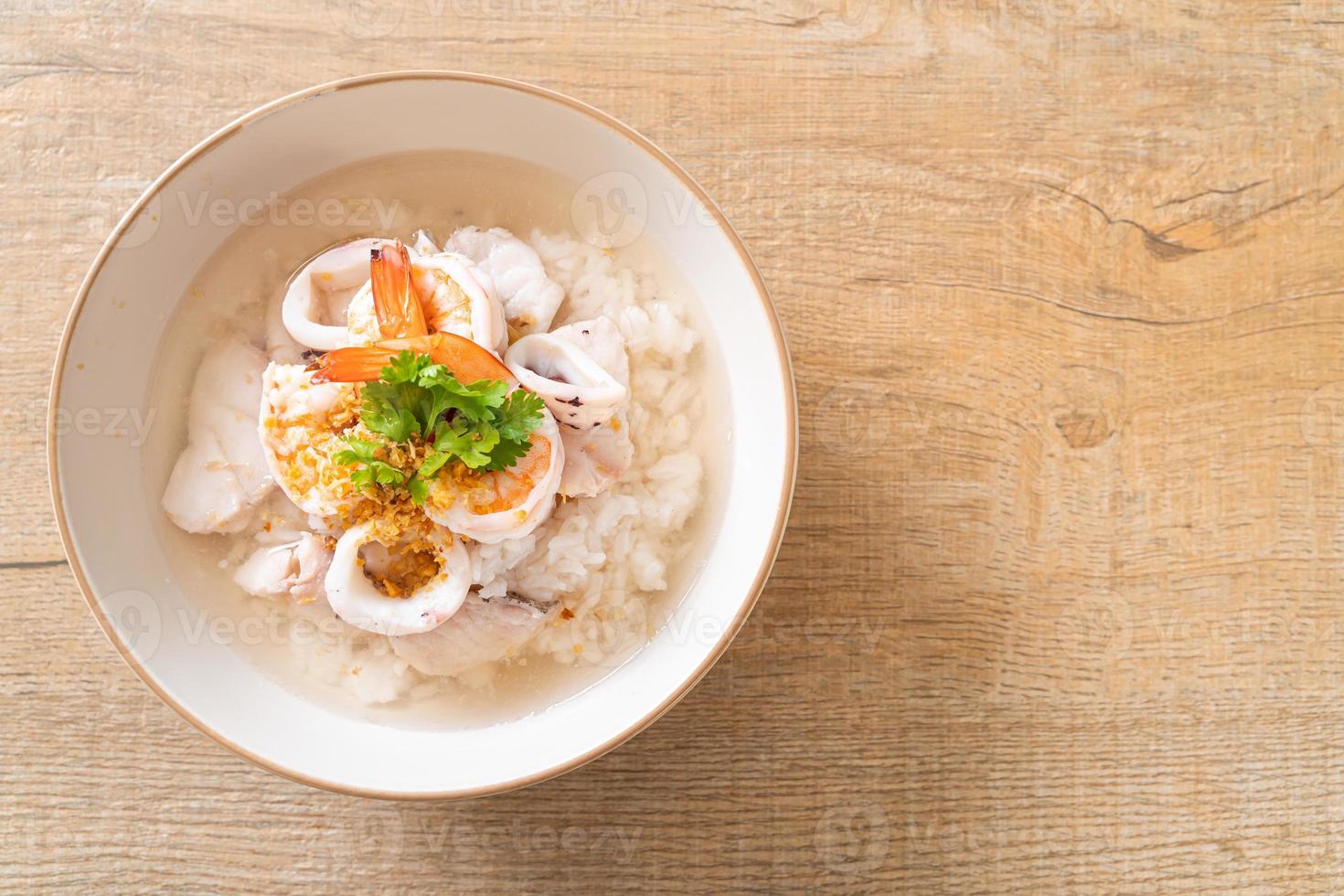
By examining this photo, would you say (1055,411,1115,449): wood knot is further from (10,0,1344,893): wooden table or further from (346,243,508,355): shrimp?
(346,243,508,355): shrimp

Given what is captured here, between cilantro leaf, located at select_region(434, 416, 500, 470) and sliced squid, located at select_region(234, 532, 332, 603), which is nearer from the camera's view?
cilantro leaf, located at select_region(434, 416, 500, 470)

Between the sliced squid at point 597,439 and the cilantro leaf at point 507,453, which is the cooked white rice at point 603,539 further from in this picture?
the cilantro leaf at point 507,453

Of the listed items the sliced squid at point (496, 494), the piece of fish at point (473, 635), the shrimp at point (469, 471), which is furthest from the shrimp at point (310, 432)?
the piece of fish at point (473, 635)

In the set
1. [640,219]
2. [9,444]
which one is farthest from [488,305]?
[9,444]

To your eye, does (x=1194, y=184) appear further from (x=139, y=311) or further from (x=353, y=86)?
(x=139, y=311)

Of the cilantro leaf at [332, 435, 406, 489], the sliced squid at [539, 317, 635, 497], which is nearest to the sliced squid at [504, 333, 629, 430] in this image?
the sliced squid at [539, 317, 635, 497]

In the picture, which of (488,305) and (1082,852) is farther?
→ (1082,852)

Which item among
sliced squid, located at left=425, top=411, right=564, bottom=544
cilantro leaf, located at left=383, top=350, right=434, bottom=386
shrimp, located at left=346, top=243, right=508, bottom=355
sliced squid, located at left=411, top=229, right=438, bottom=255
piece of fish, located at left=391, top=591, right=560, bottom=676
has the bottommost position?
piece of fish, located at left=391, top=591, right=560, bottom=676
